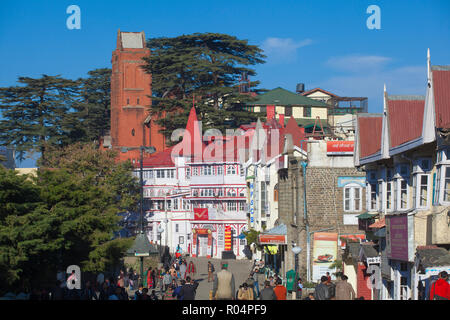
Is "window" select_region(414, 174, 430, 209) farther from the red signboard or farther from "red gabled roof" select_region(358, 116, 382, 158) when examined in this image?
the red signboard

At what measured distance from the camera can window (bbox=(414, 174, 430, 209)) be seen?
2747 centimetres

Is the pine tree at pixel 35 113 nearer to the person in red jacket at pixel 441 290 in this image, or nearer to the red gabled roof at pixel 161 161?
the red gabled roof at pixel 161 161

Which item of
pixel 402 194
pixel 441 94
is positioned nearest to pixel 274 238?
pixel 402 194

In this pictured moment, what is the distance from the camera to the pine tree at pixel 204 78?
326ft

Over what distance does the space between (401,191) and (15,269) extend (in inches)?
617

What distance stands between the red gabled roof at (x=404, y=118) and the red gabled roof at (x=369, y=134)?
488 cm

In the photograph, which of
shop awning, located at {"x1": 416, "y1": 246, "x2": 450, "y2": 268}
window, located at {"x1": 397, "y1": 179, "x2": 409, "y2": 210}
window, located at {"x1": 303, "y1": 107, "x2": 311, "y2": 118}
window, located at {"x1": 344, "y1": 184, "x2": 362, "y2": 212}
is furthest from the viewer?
window, located at {"x1": 303, "y1": 107, "x2": 311, "y2": 118}

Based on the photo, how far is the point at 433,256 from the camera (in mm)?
25109

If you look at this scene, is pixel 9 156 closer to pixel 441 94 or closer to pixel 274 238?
pixel 274 238

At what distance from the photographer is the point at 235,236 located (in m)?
86.8

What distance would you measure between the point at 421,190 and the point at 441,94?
13.5 feet

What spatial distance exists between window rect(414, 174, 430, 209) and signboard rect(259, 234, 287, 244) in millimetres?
24398

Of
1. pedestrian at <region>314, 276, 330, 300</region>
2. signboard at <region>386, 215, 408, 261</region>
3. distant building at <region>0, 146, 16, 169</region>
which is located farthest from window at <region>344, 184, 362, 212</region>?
distant building at <region>0, 146, 16, 169</region>

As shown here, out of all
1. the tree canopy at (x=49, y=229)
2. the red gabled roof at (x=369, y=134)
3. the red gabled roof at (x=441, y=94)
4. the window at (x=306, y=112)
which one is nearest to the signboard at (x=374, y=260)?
the red gabled roof at (x=369, y=134)
